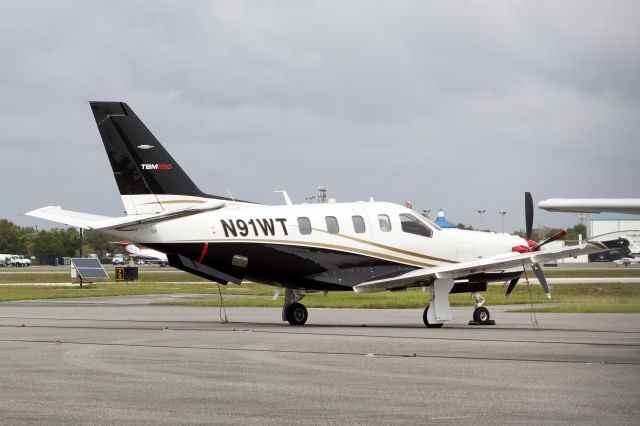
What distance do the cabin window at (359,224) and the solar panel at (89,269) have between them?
3974 cm

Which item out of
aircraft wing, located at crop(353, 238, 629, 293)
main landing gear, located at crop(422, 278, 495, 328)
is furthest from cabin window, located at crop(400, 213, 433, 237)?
main landing gear, located at crop(422, 278, 495, 328)

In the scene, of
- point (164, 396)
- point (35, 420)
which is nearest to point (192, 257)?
point (164, 396)

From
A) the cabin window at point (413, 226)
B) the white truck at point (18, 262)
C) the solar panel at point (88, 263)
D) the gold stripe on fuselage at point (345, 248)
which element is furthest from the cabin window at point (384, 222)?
the white truck at point (18, 262)

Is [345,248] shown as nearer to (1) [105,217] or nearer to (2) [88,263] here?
(1) [105,217]

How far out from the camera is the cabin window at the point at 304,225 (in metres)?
28.5

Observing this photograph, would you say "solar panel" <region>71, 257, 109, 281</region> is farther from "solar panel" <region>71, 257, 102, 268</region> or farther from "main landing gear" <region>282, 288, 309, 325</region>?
"main landing gear" <region>282, 288, 309, 325</region>

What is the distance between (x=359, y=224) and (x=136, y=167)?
6.40 metres

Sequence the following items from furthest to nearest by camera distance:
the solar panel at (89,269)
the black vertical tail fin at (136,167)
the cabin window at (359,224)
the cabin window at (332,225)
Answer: the solar panel at (89,269), the cabin window at (359,224), the cabin window at (332,225), the black vertical tail fin at (136,167)

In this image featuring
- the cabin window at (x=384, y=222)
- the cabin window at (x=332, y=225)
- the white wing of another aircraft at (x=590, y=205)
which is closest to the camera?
the white wing of another aircraft at (x=590, y=205)

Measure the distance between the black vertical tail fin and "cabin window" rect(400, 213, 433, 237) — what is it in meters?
5.83

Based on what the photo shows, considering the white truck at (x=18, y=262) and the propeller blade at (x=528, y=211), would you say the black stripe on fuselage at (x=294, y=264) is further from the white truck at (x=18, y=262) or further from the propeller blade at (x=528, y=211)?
the white truck at (x=18, y=262)

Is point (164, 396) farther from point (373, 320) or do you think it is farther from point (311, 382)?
point (373, 320)

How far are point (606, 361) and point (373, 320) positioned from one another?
14.3m

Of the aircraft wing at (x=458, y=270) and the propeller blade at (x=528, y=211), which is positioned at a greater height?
the propeller blade at (x=528, y=211)
